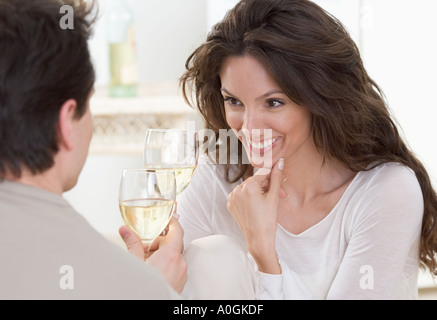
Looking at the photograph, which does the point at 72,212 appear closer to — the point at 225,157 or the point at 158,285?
the point at 158,285

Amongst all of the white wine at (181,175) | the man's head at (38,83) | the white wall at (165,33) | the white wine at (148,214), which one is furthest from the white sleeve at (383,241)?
the white wall at (165,33)

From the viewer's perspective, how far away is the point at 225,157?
194cm

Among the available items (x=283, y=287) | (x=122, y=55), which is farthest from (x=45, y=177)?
(x=122, y=55)

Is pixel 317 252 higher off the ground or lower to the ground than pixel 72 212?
lower

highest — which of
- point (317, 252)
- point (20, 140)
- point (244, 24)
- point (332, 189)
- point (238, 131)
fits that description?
point (244, 24)

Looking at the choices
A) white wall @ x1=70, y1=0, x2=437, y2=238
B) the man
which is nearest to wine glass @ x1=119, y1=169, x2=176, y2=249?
the man

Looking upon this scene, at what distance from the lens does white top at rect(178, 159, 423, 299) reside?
1469 mm

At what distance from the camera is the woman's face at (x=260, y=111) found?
157 centimetres

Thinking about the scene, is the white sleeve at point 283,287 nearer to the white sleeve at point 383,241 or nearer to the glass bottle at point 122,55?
the white sleeve at point 383,241

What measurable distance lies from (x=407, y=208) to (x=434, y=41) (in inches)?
77.1

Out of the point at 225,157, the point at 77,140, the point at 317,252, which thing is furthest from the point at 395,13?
the point at 77,140

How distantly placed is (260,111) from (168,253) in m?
0.64

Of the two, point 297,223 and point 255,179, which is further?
point 297,223

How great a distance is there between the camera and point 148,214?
3.62 ft
